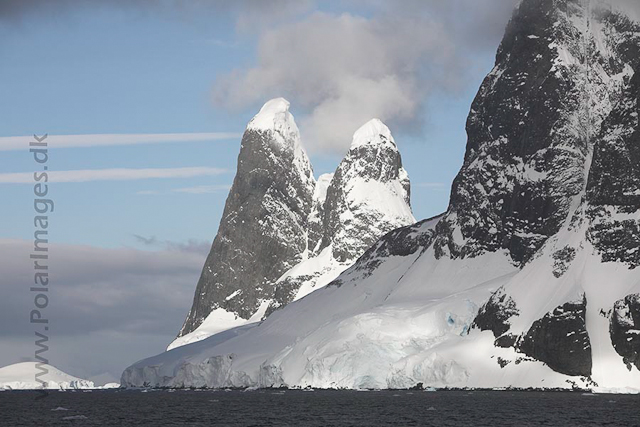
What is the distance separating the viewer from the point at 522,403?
182 metres

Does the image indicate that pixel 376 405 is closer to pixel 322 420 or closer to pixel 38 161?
pixel 322 420

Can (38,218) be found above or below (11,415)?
above

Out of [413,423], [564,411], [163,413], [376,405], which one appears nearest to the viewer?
[413,423]

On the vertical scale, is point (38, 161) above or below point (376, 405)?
above

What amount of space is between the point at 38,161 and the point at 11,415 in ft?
267

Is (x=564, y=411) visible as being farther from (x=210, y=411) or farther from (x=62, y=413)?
(x=62, y=413)

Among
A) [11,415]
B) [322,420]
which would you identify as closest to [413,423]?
[322,420]

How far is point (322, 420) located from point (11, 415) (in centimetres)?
5269

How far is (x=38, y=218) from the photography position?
349 feet

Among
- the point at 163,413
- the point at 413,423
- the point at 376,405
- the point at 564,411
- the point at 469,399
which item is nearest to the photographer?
the point at 413,423

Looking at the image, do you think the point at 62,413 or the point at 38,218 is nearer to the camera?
the point at 38,218

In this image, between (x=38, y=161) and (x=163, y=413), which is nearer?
(x=38, y=161)

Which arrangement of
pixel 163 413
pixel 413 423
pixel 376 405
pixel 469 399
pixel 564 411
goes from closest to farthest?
pixel 413 423 → pixel 564 411 → pixel 163 413 → pixel 376 405 → pixel 469 399

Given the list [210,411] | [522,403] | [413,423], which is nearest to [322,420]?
[413,423]
